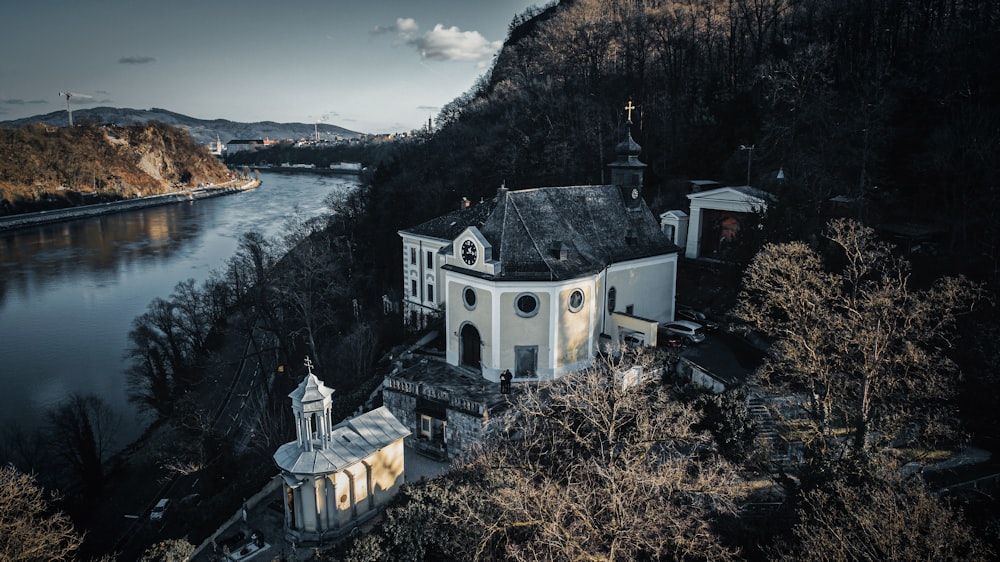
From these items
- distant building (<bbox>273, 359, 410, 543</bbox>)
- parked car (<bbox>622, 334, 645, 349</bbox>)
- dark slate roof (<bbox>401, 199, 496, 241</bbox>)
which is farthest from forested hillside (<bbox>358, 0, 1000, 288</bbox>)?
distant building (<bbox>273, 359, 410, 543</bbox>)

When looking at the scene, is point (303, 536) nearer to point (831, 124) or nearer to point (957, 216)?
point (957, 216)

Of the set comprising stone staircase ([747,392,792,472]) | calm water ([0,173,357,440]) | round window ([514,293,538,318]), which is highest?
round window ([514,293,538,318])

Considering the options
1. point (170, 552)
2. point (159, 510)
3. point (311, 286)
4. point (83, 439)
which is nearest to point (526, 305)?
point (170, 552)

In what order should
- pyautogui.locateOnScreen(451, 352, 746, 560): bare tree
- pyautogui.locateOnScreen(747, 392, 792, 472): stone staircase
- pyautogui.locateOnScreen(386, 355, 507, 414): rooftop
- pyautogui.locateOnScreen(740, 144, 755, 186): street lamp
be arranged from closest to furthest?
pyautogui.locateOnScreen(451, 352, 746, 560): bare tree
pyautogui.locateOnScreen(747, 392, 792, 472): stone staircase
pyautogui.locateOnScreen(386, 355, 507, 414): rooftop
pyautogui.locateOnScreen(740, 144, 755, 186): street lamp

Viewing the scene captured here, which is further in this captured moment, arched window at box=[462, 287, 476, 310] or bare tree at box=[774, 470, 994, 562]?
arched window at box=[462, 287, 476, 310]

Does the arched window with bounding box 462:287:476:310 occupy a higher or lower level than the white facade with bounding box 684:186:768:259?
lower

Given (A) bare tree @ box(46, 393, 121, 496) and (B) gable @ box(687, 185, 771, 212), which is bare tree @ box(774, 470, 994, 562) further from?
(A) bare tree @ box(46, 393, 121, 496)

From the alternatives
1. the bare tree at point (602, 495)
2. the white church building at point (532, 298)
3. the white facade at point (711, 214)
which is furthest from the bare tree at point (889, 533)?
the white facade at point (711, 214)

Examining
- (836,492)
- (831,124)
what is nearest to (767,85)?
(831,124)
